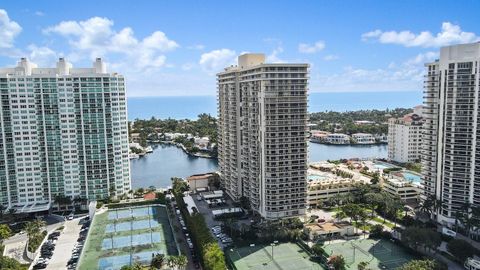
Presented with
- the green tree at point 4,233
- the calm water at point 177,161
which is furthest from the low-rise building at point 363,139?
the green tree at point 4,233

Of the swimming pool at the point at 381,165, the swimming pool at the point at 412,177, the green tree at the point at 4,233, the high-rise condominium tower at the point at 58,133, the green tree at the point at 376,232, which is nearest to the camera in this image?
the green tree at the point at 376,232

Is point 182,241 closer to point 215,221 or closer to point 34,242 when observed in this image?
point 215,221

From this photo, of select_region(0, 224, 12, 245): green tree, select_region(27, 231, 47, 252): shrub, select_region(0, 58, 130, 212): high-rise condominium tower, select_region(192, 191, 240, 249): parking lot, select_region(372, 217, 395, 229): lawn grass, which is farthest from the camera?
select_region(0, 58, 130, 212): high-rise condominium tower

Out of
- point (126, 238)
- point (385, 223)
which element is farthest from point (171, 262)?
point (385, 223)

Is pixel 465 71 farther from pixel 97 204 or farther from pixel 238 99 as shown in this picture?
pixel 97 204

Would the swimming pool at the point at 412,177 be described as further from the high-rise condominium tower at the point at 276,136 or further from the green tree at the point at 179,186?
the green tree at the point at 179,186

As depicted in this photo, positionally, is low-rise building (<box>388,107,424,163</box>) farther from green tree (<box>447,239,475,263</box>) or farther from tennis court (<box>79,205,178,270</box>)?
tennis court (<box>79,205,178,270</box>)

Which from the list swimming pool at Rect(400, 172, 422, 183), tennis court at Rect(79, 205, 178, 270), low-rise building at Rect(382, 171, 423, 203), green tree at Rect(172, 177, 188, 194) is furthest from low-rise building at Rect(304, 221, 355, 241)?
green tree at Rect(172, 177, 188, 194)
